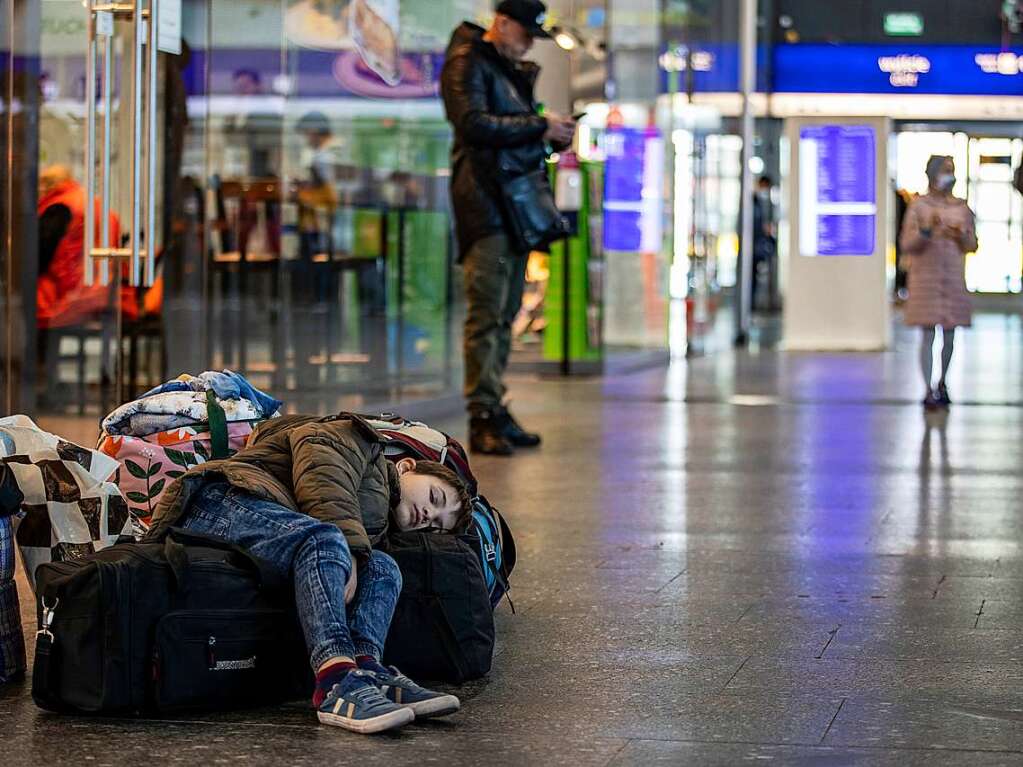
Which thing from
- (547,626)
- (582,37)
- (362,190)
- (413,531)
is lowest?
(547,626)

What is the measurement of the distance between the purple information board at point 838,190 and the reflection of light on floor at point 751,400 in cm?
629

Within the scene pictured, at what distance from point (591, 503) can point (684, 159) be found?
1158 cm

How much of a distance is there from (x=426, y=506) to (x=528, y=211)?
13.9 feet

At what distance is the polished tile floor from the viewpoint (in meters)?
3.46

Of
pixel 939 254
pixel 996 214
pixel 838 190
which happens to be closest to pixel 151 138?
pixel 939 254

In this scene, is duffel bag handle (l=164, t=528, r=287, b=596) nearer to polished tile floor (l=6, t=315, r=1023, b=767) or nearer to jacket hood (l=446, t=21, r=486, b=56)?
polished tile floor (l=6, t=315, r=1023, b=767)

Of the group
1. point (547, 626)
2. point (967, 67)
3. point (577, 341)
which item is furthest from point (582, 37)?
point (967, 67)

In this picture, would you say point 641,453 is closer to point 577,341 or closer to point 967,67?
point 577,341

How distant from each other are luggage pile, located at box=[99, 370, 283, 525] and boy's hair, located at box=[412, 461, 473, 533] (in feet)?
1.49

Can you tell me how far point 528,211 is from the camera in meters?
8.24

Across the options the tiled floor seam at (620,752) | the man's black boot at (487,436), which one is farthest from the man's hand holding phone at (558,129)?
the tiled floor seam at (620,752)

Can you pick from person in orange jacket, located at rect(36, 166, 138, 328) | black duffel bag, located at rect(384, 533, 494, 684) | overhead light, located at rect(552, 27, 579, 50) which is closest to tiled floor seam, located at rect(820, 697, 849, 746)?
black duffel bag, located at rect(384, 533, 494, 684)

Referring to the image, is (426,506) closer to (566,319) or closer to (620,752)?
(620,752)

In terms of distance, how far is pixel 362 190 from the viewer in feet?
32.0
